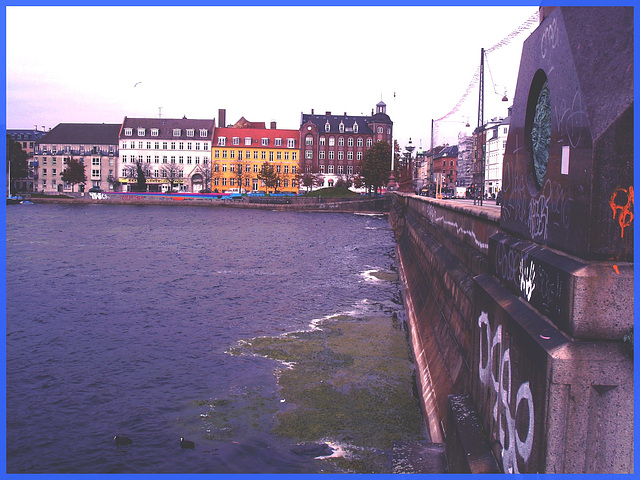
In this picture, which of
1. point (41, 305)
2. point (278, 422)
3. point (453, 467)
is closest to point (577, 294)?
point (453, 467)

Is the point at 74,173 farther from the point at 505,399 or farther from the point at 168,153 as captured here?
the point at 505,399

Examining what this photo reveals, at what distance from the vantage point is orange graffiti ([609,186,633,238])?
4.32m

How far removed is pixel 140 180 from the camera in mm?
133000

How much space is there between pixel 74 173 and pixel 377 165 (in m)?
68.3

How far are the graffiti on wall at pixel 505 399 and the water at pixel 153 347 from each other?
498cm

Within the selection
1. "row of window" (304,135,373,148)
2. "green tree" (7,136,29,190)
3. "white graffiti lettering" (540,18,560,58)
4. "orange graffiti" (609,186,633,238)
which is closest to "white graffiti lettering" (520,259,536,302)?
"orange graffiti" (609,186,633,238)

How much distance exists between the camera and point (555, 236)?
5164 millimetres

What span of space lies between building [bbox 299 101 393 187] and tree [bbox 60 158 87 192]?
50.0 metres

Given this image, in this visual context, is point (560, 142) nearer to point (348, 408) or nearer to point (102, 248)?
point (348, 408)

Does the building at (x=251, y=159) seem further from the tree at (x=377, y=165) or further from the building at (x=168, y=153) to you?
the tree at (x=377, y=165)

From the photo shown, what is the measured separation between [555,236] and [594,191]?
85 cm

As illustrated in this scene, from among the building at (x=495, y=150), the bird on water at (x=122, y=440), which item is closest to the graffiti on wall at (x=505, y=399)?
the bird on water at (x=122, y=440)

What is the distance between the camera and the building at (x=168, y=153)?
13938 centimetres

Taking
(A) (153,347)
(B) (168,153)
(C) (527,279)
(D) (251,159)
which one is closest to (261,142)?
(D) (251,159)
